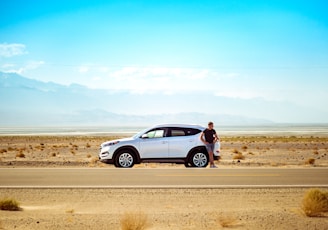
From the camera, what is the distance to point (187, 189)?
1363cm

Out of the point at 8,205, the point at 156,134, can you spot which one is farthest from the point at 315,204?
the point at 156,134

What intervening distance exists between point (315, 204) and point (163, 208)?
347 cm

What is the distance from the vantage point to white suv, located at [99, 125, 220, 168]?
63.4 feet

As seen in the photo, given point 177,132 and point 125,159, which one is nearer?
point 125,159

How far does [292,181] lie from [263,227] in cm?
683

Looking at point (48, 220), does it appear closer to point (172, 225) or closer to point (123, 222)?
point (123, 222)

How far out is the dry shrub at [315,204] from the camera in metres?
9.99

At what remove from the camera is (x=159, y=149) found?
19.3 m

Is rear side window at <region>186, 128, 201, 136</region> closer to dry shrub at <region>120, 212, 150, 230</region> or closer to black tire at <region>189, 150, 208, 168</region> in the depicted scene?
black tire at <region>189, 150, 208, 168</region>

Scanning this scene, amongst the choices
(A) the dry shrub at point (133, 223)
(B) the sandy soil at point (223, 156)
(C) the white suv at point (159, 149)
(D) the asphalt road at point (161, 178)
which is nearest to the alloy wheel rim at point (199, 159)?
(C) the white suv at point (159, 149)

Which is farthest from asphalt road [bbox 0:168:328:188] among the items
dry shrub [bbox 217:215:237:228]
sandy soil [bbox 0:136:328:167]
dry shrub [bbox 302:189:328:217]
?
sandy soil [bbox 0:136:328:167]

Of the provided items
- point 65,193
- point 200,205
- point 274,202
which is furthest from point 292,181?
point 65,193

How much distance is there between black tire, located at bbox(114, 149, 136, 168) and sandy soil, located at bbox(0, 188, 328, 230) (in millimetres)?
5954

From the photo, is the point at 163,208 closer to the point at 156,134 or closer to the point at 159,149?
the point at 159,149
